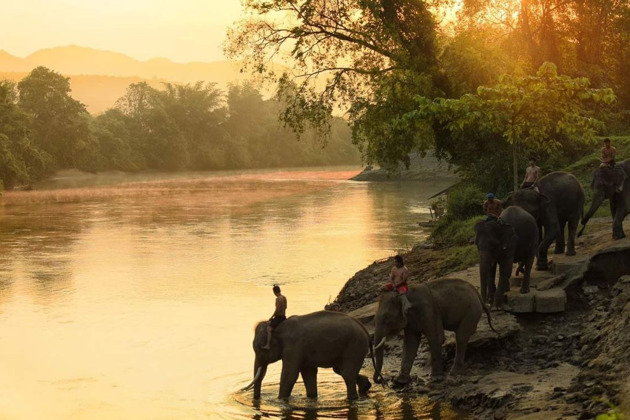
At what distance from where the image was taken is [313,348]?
1377 centimetres

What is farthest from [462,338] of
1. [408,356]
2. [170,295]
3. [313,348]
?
[170,295]

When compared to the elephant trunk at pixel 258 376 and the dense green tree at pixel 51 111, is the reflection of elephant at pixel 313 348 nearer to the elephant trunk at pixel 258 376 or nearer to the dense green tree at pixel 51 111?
the elephant trunk at pixel 258 376

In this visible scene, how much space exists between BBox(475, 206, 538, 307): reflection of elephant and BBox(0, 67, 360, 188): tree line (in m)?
62.2

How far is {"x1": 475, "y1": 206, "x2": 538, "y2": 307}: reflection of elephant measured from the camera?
1576 centimetres

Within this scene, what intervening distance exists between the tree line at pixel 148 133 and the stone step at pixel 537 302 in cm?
6260

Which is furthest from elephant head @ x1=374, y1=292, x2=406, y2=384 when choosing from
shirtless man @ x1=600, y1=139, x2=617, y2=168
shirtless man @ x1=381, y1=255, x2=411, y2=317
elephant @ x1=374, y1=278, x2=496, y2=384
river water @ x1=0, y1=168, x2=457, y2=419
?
shirtless man @ x1=600, y1=139, x2=617, y2=168

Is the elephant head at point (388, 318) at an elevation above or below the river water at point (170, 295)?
above

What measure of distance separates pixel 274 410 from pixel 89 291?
1534 centimetres

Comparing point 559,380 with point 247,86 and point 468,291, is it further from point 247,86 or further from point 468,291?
point 247,86

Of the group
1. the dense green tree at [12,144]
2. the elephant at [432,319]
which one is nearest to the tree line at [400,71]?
the elephant at [432,319]

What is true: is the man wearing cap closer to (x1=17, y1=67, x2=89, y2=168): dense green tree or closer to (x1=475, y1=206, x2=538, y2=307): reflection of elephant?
(x1=475, y1=206, x2=538, y2=307): reflection of elephant

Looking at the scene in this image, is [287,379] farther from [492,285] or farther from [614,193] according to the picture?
[614,193]

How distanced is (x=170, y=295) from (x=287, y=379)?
43.3 ft

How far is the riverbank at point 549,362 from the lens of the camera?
1131 centimetres
